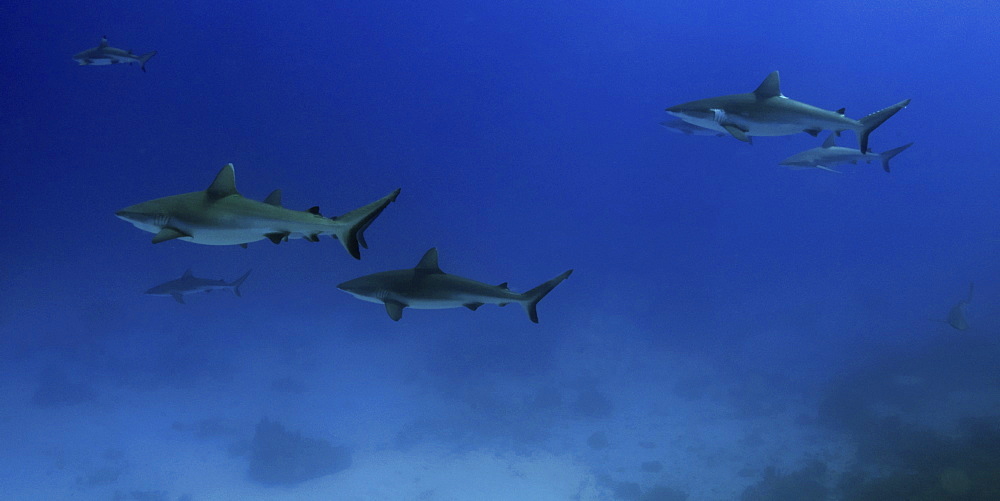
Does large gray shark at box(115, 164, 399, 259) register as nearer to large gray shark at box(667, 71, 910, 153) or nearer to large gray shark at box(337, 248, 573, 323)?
large gray shark at box(337, 248, 573, 323)

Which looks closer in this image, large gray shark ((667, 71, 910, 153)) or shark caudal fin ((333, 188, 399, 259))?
shark caudal fin ((333, 188, 399, 259))

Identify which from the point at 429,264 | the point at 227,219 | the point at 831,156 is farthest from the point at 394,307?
the point at 831,156

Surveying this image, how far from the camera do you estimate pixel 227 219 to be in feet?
12.3

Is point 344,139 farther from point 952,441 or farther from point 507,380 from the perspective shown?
point 952,441

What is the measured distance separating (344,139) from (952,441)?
30.4 metres

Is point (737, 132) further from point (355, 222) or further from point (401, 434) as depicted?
point (401, 434)

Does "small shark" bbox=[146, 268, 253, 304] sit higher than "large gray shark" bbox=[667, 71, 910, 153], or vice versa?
"large gray shark" bbox=[667, 71, 910, 153]

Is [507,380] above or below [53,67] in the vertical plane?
below

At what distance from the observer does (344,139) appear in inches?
1249

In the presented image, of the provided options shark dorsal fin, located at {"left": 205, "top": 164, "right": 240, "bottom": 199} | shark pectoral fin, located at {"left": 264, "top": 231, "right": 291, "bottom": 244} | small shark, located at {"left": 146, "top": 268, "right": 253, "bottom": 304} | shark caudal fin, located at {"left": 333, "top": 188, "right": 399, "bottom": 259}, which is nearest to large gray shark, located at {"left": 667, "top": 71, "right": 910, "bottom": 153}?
shark caudal fin, located at {"left": 333, "top": 188, "right": 399, "bottom": 259}

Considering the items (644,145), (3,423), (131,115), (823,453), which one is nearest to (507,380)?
(823,453)

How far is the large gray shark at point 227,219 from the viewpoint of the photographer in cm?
372

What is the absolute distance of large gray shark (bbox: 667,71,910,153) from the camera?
5406 millimetres

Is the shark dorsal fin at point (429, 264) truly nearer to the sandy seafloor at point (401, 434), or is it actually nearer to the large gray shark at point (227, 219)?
the large gray shark at point (227, 219)
